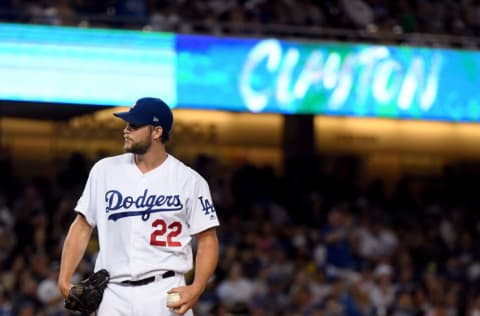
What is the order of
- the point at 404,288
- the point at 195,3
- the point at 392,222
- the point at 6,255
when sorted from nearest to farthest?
the point at 6,255
the point at 404,288
the point at 195,3
the point at 392,222

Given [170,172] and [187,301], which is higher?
[170,172]

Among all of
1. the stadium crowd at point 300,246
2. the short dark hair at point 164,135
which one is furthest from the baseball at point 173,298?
the stadium crowd at point 300,246

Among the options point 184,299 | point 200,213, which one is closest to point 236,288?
point 200,213

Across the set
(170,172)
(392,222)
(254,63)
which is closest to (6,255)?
(254,63)

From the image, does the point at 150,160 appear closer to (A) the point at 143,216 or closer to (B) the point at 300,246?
(A) the point at 143,216

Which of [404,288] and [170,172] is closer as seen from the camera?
[170,172]

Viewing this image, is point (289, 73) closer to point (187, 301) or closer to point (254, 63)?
point (254, 63)

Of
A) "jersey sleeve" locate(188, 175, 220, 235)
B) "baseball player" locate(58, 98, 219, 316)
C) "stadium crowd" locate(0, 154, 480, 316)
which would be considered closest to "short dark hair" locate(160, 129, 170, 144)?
"baseball player" locate(58, 98, 219, 316)

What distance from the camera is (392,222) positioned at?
1745 cm

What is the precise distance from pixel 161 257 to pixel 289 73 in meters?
10.1

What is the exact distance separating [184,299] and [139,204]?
1.63ft

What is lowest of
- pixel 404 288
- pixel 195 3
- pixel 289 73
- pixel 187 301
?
pixel 404 288

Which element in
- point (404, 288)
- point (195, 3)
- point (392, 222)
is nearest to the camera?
point (404, 288)

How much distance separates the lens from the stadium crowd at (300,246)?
13.7m
